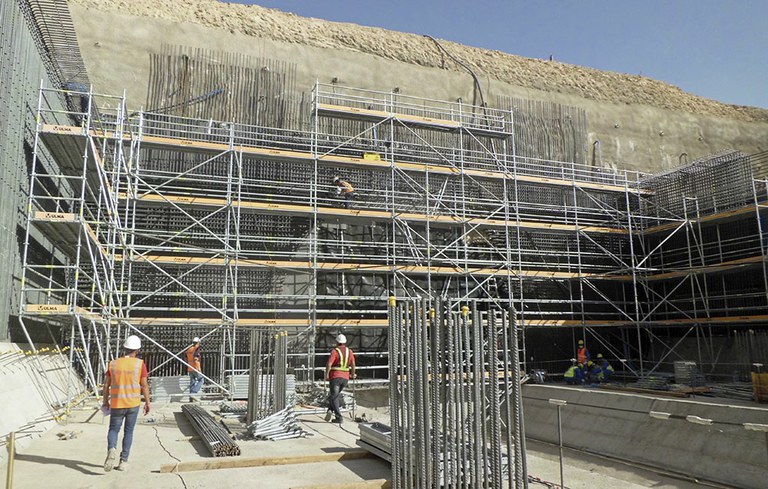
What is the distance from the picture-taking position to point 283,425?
916cm

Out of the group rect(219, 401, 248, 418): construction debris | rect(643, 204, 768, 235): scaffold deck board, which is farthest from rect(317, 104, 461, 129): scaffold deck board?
rect(219, 401, 248, 418): construction debris

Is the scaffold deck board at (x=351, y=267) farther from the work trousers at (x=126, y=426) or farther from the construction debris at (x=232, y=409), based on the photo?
the work trousers at (x=126, y=426)

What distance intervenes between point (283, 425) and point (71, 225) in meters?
5.97

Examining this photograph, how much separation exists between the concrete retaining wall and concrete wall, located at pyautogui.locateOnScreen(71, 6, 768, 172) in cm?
1003

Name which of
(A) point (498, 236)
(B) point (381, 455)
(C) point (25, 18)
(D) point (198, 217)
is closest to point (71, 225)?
(C) point (25, 18)

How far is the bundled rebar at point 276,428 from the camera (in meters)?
8.92

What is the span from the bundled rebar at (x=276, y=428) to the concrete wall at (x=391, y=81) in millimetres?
12958

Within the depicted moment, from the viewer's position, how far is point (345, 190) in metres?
17.7

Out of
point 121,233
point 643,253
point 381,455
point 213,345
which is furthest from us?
point 643,253

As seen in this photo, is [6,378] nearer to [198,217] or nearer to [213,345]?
[213,345]

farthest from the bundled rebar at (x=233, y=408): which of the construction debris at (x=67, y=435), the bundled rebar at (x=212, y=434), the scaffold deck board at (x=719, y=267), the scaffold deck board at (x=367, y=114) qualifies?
the scaffold deck board at (x=719, y=267)

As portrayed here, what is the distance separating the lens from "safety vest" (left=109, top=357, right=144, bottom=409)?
23.2 ft

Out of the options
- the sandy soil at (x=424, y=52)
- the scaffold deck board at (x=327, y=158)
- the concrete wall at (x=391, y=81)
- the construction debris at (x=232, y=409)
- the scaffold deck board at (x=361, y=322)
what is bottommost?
the construction debris at (x=232, y=409)

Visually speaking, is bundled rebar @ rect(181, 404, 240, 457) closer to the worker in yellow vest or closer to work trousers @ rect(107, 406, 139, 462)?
work trousers @ rect(107, 406, 139, 462)
